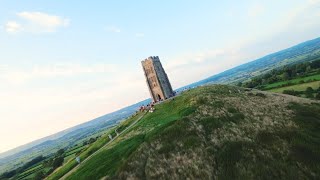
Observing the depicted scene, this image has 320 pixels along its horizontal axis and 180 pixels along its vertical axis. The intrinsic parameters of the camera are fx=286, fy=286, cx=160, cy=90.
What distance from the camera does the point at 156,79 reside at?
276 ft

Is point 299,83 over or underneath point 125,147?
underneath

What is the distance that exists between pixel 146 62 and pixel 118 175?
2239 inches

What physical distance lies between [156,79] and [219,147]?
4840cm

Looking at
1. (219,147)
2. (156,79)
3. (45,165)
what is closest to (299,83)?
(156,79)

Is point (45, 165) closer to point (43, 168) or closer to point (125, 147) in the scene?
point (43, 168)

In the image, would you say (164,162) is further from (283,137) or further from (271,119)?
(271,119)

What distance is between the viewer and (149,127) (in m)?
49.7

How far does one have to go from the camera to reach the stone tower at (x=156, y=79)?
8388cm

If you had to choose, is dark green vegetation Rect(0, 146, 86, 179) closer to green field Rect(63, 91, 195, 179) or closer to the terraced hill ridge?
green field Rect(63, 91, 195, 179)

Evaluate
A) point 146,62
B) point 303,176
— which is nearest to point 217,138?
point 303,176

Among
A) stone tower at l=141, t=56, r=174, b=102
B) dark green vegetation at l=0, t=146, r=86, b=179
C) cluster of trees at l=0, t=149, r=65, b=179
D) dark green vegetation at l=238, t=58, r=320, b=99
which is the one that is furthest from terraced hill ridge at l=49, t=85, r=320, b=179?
dark green vegetation at l=0, t=146, r=86, b=179

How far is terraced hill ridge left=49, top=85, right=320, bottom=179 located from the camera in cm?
3243

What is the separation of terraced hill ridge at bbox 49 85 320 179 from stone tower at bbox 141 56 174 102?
29.5 meters

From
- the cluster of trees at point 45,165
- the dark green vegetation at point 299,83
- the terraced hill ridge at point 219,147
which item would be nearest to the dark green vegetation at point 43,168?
the cluster of trees at point 45,165
